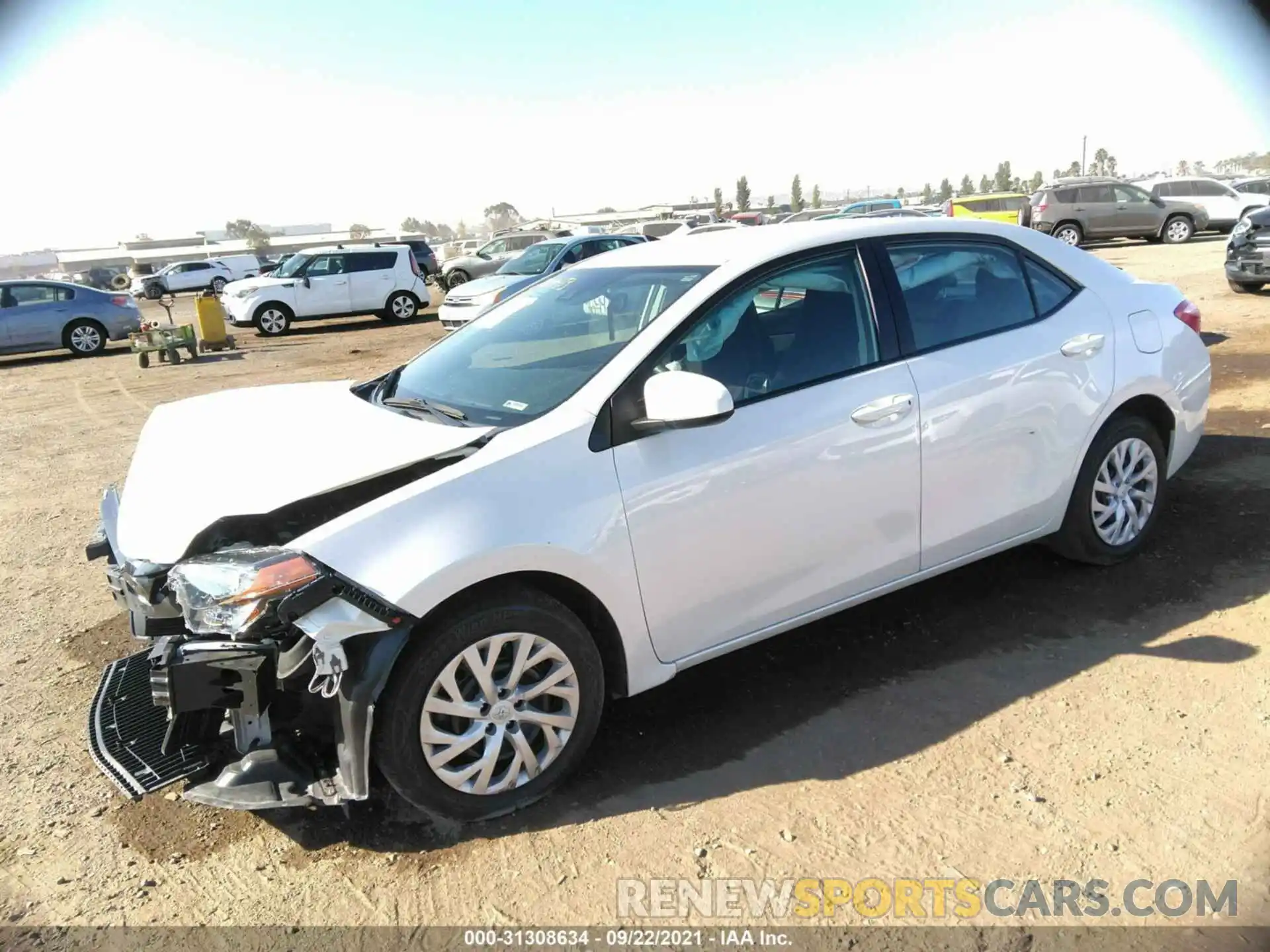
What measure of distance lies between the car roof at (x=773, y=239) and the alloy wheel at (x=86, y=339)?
668 inches

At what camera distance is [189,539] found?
2.85 m

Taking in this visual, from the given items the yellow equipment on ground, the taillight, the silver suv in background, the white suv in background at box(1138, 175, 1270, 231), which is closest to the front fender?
the taillight

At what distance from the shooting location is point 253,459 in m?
3.15

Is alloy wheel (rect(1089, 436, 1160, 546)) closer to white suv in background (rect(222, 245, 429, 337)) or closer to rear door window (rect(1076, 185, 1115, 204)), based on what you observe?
white suv in background (rect(222, 245, 429, 337))

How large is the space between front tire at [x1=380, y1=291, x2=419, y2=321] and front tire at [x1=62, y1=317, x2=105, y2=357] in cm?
582

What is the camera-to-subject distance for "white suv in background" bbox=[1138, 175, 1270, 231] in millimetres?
26203

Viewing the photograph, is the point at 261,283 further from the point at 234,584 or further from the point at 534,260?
the point at 234,584

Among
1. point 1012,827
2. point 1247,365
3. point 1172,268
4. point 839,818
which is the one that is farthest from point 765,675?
point 1172,268

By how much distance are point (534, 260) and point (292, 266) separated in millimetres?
6761

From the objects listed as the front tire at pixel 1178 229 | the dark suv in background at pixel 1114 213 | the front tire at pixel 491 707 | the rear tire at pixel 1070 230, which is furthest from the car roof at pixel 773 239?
the front tire at pixel 1178 229

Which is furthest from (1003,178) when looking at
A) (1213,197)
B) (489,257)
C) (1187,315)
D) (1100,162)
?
(1187,315)

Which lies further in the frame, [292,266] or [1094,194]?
[1094,194]

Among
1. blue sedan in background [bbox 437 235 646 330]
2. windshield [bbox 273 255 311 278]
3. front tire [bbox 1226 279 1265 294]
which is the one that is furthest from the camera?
windshield [bbox 273 255 311 278]

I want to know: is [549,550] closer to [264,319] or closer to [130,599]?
[130,599]
